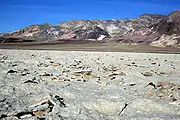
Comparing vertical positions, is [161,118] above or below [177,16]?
below

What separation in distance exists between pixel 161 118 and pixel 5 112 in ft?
7.60

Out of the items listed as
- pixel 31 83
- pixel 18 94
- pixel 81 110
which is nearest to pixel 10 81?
pixel 31 83

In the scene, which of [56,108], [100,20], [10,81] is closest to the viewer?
[56,108]

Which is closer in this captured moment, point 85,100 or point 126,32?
point 85,100

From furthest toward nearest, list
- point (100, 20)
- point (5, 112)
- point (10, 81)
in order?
1. point (100, 20)
2. point (10, 81)
3. point (5, 112)

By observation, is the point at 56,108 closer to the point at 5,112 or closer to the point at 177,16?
the point at 5,112

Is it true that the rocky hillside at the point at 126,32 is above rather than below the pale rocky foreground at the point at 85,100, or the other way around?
above

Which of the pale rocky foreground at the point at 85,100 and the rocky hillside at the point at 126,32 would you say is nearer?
the pale rocky foreground at the point at 85,100

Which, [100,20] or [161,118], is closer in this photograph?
[161,118]

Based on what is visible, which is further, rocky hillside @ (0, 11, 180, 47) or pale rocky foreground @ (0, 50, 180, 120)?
rocky hillside @ (0, 11, 180, 47)

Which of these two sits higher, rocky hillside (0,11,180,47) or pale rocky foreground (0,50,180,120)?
rocky hillside (0,11,180,47)

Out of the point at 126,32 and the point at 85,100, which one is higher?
the point at 126,32

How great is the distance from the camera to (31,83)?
17.4 feet

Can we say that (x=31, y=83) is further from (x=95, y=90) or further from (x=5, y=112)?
(x=5, y=112)
